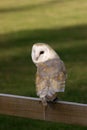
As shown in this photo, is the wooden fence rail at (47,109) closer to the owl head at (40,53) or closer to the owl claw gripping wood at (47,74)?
the owl claw gripping wood at (47,74)

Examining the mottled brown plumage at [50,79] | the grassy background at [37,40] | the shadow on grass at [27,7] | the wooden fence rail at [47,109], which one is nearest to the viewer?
the wooden fence rail at [47,109]

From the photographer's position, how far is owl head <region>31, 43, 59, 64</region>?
12.4 feet

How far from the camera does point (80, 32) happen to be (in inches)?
581

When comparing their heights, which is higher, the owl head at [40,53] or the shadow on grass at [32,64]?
the owl head at [40,53]

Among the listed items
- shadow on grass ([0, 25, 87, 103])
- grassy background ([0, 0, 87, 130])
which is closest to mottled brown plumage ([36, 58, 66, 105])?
grassy background ([0, 0, 87, 130])

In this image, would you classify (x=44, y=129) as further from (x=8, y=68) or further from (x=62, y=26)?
(x=62, y=26)

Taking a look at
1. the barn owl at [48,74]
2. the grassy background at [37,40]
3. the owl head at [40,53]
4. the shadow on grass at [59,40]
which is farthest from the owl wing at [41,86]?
the shadow on grass at [59,40]

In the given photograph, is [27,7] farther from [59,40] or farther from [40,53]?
[40,53]

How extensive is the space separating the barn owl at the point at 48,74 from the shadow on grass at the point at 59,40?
273 inches

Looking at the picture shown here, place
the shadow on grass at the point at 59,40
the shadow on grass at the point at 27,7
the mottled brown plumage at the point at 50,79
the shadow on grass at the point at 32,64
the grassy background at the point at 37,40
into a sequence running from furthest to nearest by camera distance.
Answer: the shadow on grass at the point at 27,7
the shadow on grass at the point at 59,40
the shadow on grass at the point at 32,64
the grassy background at the point at 37,40
the mottled brown plumage at the point at 50,79

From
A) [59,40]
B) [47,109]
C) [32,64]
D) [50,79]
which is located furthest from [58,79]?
[59,40]

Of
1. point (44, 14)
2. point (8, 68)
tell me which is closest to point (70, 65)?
point (8, 68)

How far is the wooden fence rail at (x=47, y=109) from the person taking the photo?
3512 millimetres

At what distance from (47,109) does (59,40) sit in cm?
984
